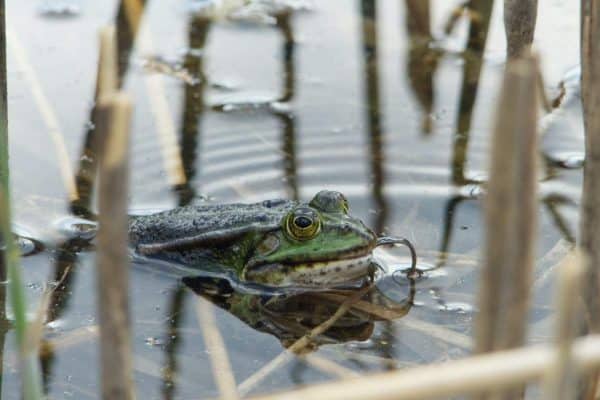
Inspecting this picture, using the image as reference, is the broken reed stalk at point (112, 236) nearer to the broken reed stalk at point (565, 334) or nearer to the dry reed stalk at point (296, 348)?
the broken reed stalk at point (565, 334)

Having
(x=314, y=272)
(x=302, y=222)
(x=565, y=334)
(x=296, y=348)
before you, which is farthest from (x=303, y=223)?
(x=565, y=334)

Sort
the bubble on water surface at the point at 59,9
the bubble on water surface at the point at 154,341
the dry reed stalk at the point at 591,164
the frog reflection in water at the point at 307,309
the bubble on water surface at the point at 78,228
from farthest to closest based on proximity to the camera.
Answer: the bubble on water surface at the point at 59,9 → the bubble on water surface at the point at 78,228 → the frog reflection in water at the point at 307,309 → the bubble on water surface at the point at 154,341 → the dry reed stalk at the point at 591,164

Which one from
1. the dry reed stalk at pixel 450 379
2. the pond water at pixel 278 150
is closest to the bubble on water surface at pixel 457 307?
the pond water at pixel 278 150

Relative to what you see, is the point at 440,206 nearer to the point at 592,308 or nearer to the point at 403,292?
the point at 403,292

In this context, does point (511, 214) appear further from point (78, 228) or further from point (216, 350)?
point (78, 228)

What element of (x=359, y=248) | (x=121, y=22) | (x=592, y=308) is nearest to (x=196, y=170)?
(x=359, y=248)

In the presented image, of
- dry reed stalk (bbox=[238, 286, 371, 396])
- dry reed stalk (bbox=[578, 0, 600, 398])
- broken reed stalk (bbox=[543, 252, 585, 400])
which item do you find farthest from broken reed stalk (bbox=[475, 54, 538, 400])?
dry reed stalk (bbox=[238, 286, 371, 396])
